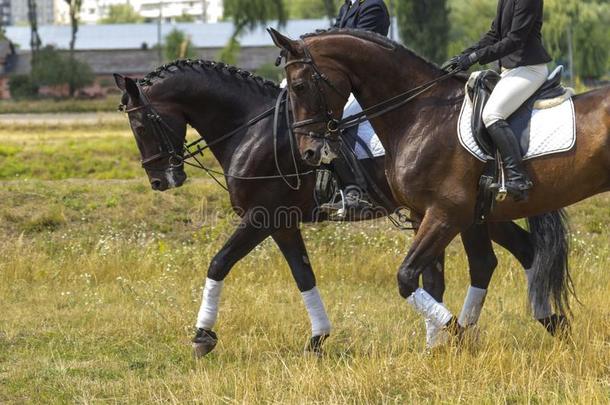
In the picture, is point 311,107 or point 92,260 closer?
point 311,107

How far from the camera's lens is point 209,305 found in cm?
886

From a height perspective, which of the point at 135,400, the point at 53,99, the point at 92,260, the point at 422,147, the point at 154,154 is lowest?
the point at 53,99

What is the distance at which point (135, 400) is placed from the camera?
24.1ft

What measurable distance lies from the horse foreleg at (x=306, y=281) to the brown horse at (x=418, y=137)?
1375mm

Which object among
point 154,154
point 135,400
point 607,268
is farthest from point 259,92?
point 607,268

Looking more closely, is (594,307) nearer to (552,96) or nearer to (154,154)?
(552,96)

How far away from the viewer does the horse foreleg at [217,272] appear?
8727 millimetres

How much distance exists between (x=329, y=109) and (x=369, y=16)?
1680mm

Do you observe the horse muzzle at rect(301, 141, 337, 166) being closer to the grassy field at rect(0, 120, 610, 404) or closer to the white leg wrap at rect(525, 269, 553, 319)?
the grassy field at rect(0, 120, 610, 404)

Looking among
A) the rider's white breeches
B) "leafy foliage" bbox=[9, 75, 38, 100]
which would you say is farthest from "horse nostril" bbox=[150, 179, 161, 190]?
"leafy foliage" bbox=[9, 75, 38, 100]

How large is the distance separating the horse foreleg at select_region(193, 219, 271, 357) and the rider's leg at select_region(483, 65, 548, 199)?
2.15 meters

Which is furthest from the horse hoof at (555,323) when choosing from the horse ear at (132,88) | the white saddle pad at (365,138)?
the horse ear at (132,88)

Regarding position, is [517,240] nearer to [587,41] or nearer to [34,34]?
[587,41]

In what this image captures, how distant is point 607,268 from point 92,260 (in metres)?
5.78
